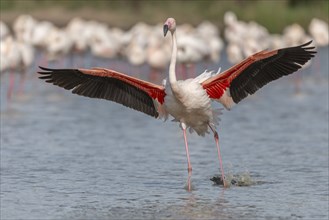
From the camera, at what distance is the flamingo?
8.73 meters

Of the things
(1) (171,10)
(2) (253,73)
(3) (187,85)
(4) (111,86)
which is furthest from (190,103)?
(1) (171,10)

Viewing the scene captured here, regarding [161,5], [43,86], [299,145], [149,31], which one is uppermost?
[161,5]

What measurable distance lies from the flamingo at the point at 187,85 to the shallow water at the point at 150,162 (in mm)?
652

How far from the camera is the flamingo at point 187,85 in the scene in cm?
873

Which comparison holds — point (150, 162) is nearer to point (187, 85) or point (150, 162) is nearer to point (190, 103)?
point (190, 103)

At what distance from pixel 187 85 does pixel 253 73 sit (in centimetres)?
68

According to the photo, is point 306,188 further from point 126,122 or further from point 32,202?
point 126,122

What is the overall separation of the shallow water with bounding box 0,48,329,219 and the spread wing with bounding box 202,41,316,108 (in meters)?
0.83

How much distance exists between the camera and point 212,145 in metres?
11.4

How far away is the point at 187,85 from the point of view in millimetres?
8742

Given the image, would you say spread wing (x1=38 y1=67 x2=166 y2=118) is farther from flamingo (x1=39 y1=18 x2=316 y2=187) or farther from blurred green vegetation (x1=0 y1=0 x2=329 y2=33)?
blurred green vegetation (x1=0 y1=0 x2=329 y2=33)

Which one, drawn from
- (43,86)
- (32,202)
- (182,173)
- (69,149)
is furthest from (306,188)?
(43,86)

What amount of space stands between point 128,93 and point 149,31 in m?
13.4

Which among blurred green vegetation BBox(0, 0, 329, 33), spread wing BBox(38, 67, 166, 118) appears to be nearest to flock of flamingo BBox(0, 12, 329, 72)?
blurred green vegetation BBox(0, 0, 329, 33)
